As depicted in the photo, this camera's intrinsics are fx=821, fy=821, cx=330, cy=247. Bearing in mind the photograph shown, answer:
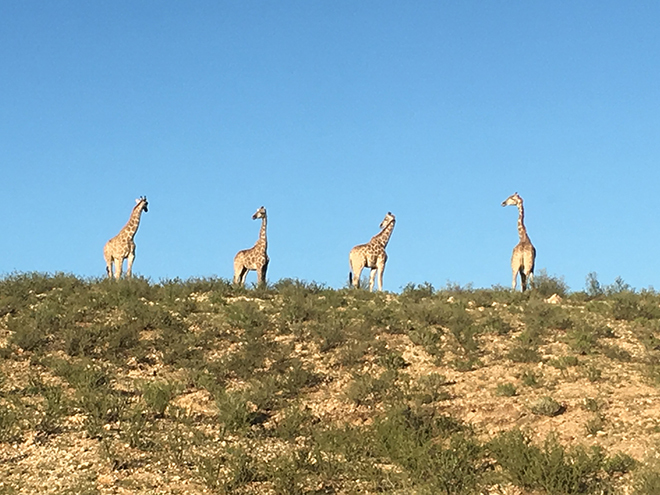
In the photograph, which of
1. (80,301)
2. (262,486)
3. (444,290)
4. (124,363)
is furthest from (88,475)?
(444,290)

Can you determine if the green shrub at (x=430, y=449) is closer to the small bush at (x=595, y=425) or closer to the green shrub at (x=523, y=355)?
the small bush at (x=595, y=425)

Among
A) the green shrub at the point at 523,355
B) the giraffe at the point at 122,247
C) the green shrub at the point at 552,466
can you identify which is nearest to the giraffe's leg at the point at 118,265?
the giraffe at the point at 122,247

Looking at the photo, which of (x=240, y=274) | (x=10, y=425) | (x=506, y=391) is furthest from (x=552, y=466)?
(x=240, y=274)

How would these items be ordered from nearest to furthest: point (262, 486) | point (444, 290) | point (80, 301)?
point (262, 486) < point (80, 301) < point (444, 290)

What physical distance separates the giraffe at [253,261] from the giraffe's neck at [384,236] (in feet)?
12.1

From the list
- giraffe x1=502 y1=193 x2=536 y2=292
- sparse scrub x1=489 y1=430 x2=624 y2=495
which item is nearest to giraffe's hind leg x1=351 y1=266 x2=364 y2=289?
giraffe x1=502 y1=193 x2=536 y2=292

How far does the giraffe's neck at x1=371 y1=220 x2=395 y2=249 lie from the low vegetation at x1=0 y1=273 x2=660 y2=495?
470 cm

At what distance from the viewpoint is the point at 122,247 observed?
85.2ft

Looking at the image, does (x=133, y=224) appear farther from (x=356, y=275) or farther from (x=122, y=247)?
(x=356, y=275)

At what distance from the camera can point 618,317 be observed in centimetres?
2112

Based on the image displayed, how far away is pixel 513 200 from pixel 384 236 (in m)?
5.17

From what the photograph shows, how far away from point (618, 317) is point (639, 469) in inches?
392

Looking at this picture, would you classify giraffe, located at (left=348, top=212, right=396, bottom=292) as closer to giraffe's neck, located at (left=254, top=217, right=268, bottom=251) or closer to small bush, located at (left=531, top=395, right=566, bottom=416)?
giraffe's neck, located at (left=254, top=217, right=268, bottom=251)

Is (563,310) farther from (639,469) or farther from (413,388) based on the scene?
(639,469)
